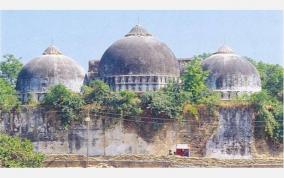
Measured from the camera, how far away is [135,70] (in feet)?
108

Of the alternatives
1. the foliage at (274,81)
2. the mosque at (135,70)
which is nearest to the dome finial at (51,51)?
the mosque at (135,70)

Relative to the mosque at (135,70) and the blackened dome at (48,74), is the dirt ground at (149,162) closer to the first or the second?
the mosque at (135,70)

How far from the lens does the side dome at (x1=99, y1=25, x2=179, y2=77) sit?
33000mm

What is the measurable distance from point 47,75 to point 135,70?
3.25 meters

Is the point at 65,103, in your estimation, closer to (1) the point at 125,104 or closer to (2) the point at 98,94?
(2) the point at 98,94

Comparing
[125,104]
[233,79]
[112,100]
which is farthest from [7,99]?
[233,79]

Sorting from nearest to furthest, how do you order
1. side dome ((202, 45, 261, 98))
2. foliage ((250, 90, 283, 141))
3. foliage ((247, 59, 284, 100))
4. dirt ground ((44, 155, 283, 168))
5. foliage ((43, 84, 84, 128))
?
dirt ground ((44, 155, 283, 168)) → foliage ((43, 84, 84, 128)) → foliage ((250, 90, 283, 141)) → foliage ((247, 59, 284, 100)) → side dome ((202, 45, 261, 98))

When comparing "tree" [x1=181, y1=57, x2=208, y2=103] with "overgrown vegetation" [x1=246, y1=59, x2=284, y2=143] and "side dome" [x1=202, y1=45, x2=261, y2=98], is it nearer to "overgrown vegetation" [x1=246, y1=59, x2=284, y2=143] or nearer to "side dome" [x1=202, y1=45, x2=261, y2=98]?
"overgrown vegetation" [x1=246, y1=59, x2=284, y2=143]

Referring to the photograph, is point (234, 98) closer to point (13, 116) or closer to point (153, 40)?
point (153, 40)

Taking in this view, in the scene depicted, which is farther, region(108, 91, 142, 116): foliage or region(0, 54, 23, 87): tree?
region(0, 54, 23, 87): tree

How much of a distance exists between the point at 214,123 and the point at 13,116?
6.02 m

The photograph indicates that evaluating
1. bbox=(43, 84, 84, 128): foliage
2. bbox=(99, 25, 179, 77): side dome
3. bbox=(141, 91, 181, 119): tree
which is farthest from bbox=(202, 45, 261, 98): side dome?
bbox=(43, 84, 84, 128): foliage

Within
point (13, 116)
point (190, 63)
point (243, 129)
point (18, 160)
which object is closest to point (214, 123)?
point (243, 129)

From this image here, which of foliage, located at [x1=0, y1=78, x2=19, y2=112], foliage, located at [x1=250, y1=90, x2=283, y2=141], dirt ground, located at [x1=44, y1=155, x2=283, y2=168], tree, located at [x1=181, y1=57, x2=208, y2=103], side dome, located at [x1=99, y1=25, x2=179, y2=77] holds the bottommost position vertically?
dirt ground, located at [x1=44, y1=155, x2=283, y2=168]
